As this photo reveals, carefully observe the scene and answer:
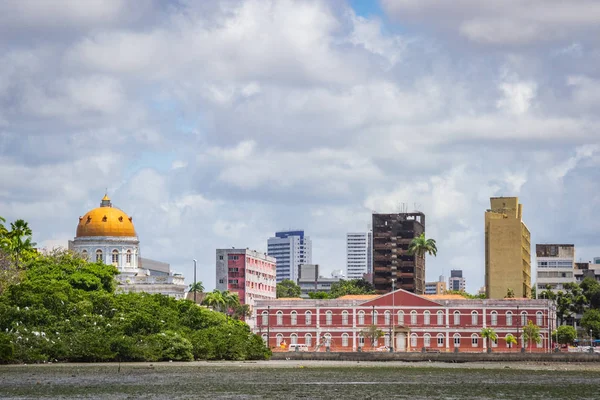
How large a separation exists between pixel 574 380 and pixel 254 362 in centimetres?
3269

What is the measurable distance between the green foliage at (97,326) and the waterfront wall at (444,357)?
6.86m

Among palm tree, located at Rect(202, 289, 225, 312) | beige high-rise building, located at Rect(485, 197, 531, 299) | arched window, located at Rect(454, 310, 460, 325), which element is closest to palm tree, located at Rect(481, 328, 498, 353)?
arched window, located at Rect(454, 310, 460, 325)

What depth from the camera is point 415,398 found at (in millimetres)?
59406

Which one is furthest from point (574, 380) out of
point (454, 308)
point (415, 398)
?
point (454, 308)

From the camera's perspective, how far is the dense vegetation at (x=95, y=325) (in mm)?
93188

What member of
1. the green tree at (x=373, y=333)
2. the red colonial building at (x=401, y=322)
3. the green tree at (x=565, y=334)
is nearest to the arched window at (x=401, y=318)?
the red colonial building at (x=401, y=322)

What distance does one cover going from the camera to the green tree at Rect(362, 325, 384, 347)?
461 feet

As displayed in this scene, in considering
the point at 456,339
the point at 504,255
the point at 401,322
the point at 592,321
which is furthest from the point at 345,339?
the point at 592,321

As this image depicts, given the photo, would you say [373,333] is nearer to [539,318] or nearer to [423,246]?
[539,318]

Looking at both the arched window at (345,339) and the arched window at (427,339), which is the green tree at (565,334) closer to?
the arched window at (427,339)

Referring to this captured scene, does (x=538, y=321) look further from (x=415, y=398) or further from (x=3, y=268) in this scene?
(x=415, y=398)

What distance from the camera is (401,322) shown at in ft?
470

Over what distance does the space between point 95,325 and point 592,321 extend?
84259mm

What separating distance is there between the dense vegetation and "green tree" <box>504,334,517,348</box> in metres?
38.5
